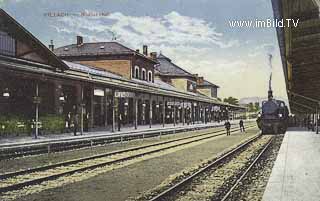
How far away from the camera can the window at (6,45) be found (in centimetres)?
1841

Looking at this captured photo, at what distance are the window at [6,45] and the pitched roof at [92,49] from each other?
1531 centimetres

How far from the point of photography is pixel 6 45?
18781 mm

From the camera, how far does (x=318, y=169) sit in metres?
12.0

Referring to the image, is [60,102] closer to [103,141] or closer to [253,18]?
[103,141]

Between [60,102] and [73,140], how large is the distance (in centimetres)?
771

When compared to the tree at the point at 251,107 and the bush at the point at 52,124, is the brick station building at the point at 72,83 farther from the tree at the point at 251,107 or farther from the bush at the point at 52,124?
the tree at the point at 251,107

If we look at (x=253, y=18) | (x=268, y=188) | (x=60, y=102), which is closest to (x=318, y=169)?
(x=268, y=188)

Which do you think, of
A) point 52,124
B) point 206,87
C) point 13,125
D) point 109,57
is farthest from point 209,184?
point 206,87

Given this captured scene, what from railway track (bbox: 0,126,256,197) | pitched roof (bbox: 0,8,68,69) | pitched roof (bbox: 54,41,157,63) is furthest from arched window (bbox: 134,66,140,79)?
railway track (bbox: 0,126,256,197)

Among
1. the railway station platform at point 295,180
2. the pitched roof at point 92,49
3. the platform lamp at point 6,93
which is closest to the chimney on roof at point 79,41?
the pitched roof at point 92,49

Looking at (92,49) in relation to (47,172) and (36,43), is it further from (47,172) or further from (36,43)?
(47,172)

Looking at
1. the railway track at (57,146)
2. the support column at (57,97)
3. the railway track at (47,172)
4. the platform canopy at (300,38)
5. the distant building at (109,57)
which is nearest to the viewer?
the platform canopy at (300,38)

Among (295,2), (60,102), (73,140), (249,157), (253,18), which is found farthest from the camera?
(60,102)

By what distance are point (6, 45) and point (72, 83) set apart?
26.2ft
